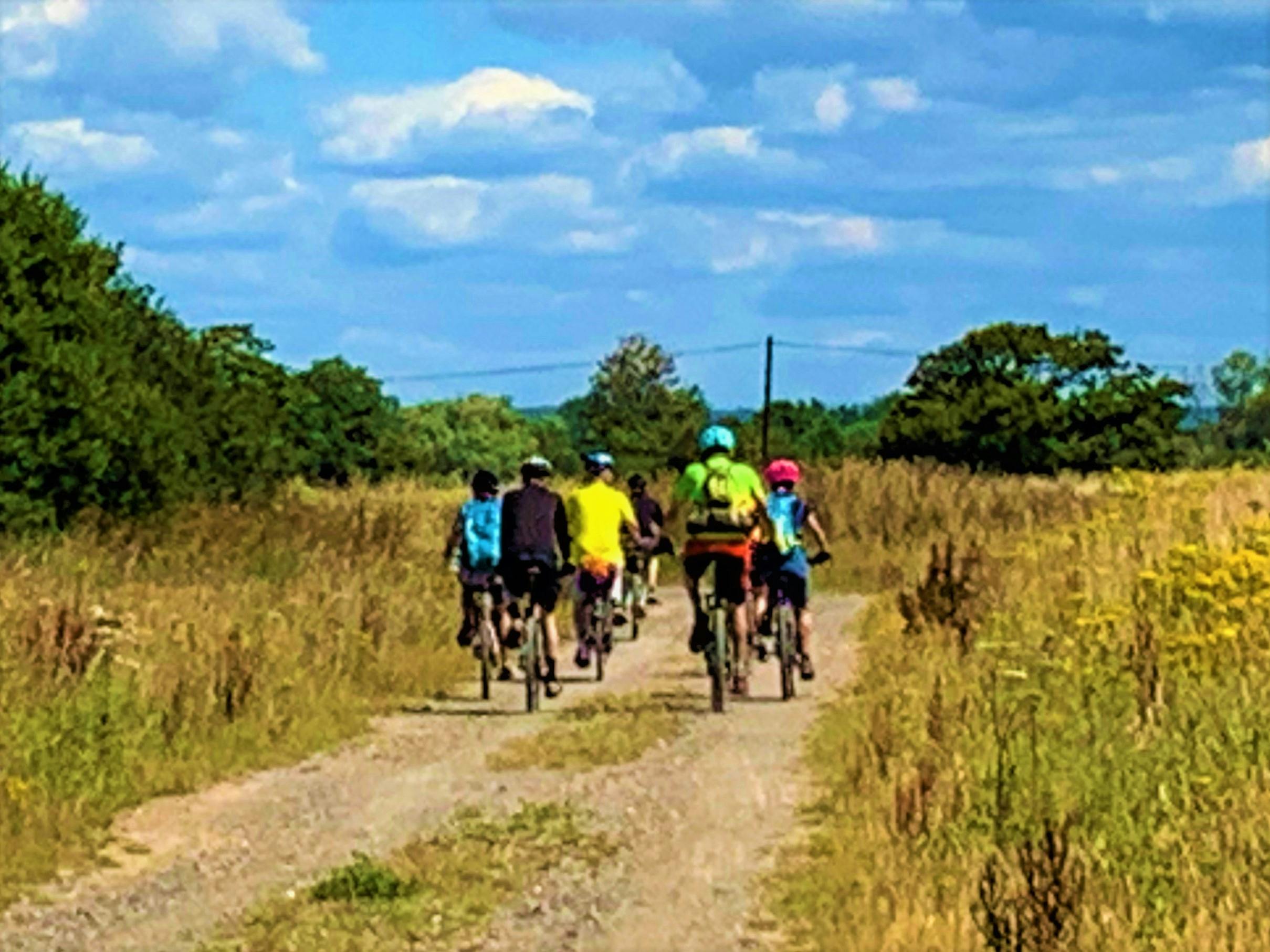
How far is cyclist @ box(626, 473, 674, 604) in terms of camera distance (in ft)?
69.1

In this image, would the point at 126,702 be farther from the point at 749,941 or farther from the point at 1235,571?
the point at 1235,571

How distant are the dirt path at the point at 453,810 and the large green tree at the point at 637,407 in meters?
79.0

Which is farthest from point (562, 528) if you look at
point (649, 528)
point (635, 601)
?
point (635, 601)

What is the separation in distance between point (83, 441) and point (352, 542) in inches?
143

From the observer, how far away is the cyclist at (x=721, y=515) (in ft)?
56.6

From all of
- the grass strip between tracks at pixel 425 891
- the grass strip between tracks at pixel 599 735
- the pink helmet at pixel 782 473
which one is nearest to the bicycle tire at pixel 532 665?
the grass strip between tracks at pixel 599 735

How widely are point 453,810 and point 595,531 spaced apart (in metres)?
7.25

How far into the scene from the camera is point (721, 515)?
1730 cm

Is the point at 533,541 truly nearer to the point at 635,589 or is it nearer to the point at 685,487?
the point at 685,487

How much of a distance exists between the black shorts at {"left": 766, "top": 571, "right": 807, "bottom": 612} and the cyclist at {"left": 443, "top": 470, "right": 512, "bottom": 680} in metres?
2.29

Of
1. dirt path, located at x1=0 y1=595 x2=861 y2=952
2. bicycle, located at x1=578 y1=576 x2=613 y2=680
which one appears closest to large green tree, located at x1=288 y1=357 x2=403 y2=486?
bicycle, located at x1=578 y1=576 x2=613 y2=680

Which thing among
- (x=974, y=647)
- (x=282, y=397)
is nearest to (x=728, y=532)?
(x=974, y=647)

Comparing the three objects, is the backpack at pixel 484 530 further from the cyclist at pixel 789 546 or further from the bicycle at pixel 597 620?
the cyclist at pixel 789 546

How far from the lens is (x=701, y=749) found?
15172mm
